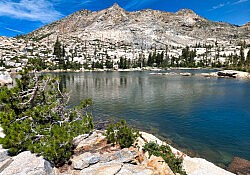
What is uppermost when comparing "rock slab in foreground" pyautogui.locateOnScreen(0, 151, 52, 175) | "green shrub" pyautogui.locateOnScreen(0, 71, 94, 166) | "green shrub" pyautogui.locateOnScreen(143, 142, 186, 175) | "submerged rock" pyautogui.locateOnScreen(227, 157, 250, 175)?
"green shrub" pyautogui.locateOnScreen(0, 71, 94, 166)

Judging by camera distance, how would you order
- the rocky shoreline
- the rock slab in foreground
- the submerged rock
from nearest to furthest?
the rock slab in foreground → the rocky shoreline → the submerged rock

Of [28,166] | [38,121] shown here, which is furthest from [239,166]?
[38,121]

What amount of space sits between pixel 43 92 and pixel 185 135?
639 inches

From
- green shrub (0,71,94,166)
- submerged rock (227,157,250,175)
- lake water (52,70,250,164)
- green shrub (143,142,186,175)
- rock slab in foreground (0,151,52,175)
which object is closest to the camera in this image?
rock slab in foreground (0,151,52,175)

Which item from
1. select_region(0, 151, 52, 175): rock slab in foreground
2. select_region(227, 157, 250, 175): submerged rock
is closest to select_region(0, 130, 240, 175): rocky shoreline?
select_region(0, 151, 52, 175): rock slab in foreground

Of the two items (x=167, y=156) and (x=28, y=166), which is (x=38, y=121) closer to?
(x=28, y=166)

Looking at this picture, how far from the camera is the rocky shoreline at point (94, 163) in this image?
11742 mm

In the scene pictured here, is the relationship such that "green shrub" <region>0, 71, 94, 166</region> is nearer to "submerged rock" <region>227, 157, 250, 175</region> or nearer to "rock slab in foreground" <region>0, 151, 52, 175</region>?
"rock slab in foreground" <region>0, 151, 52, 175</region>

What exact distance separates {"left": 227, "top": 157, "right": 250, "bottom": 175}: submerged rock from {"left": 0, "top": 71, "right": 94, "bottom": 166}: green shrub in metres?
11.8

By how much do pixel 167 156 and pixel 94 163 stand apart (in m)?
5.87

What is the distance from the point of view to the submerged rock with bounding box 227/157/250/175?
17252 mm

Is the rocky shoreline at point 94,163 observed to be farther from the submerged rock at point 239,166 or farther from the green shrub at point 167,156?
the submerged rock at point 239,166

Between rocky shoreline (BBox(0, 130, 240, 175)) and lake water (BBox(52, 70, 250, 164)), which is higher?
rocky shoreline (BBox(0, 130, 240, 175))

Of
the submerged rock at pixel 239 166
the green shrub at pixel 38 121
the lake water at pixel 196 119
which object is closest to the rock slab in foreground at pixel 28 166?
the green shrub at pixel 38 121
